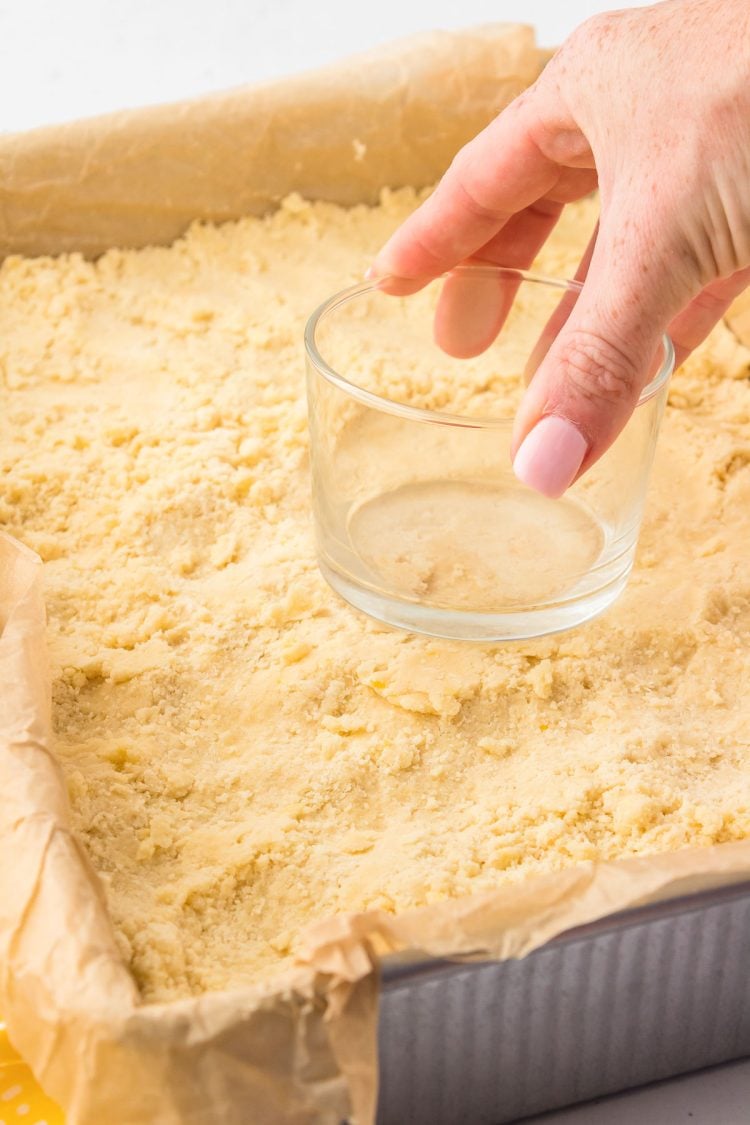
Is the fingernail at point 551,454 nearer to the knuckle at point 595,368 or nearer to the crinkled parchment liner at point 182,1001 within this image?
the knuckle at point 595,368

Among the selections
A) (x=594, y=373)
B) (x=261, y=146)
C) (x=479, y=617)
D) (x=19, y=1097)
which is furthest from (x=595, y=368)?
(x=261, y=146)

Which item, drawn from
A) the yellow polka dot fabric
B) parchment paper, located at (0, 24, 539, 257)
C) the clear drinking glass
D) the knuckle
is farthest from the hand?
Result: parchment paper, located at (0, 24, 539, 257)

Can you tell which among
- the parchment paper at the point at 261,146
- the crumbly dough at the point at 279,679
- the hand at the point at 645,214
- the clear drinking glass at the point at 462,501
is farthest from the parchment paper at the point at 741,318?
the hand at the point at 645,214

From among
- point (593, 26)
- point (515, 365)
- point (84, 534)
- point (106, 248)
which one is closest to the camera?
point (593, 26)

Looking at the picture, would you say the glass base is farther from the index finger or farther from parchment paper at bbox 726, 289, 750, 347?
parchment paper at bbox 726, 289, 750, 347

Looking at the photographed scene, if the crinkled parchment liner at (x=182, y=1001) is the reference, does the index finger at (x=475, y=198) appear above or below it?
above

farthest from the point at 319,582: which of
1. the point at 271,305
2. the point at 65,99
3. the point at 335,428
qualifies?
the point at 65,99

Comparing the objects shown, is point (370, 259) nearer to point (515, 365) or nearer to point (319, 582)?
point (515, 365)
